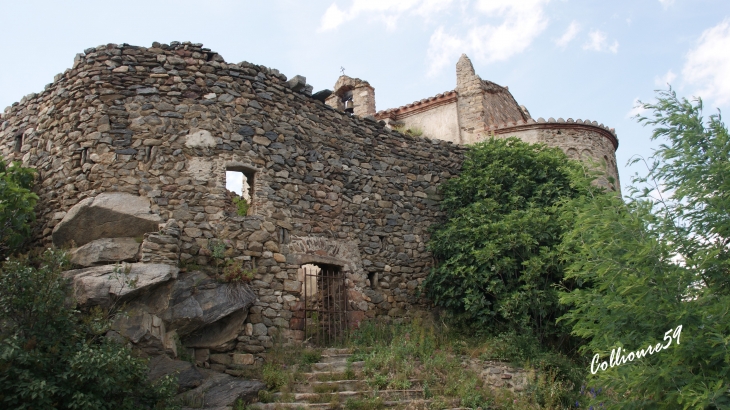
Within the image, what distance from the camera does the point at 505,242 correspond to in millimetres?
11250

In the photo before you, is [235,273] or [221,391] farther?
[235,273]

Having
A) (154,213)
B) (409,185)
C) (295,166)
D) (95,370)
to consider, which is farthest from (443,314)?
(95,370)

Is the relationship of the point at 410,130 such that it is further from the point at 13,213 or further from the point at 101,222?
the point at 13,213

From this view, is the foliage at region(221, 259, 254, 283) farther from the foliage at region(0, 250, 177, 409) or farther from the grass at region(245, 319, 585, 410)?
the foliage at region(0, 250, 177, 409)

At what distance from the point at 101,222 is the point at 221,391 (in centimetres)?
316

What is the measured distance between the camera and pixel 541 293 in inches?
421

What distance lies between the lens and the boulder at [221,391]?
795 cm

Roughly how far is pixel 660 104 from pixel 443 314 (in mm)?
5739

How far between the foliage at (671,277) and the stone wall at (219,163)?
4.86m

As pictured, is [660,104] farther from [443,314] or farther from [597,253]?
[443,314]

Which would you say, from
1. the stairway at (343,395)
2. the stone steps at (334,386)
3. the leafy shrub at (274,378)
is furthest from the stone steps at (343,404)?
the leafy shrub at (274,378)

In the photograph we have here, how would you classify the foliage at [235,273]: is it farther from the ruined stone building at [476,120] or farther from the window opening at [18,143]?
the ruined stone building at [476,120]

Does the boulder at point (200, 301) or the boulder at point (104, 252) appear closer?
the boulder at point (200, 301)

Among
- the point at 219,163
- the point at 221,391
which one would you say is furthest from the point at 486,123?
the point at 221,391
